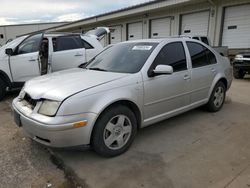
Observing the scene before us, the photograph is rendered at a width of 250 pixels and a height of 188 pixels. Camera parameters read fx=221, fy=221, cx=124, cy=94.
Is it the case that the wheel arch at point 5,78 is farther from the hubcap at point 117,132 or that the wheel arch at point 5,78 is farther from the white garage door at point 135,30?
the white garage door at point 135,30

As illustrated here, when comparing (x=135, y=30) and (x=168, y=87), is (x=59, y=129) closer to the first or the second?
(x=168, y=87)

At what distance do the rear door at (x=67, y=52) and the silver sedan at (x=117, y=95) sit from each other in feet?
8.89

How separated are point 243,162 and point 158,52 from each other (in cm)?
189

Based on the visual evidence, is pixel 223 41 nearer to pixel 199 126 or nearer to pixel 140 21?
pixel 140 21

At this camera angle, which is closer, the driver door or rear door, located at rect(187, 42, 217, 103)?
rear door, located at rect(187, 42, 217, 103)

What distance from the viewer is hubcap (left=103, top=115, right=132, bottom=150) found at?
283 centimetres

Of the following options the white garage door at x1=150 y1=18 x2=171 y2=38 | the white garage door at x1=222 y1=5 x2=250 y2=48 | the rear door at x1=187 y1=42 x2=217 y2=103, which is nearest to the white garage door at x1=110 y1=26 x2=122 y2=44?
the white garage door at x1=150 y1=18 x2=171 y2=38

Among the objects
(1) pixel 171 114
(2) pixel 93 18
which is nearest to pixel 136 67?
(1) pixel 171 114

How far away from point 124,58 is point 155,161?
1.65 m

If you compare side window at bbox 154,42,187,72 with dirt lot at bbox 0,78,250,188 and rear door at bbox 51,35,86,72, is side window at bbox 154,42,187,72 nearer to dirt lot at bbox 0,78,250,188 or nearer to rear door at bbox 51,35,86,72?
dirt lot at bbox 0,78,250,188

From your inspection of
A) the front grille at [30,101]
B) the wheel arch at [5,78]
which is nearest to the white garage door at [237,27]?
the wheel arch at [5,78]

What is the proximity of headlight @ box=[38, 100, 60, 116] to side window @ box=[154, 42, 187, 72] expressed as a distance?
1598 millimetres

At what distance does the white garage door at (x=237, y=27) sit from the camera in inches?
433

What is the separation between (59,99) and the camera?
2484mm
